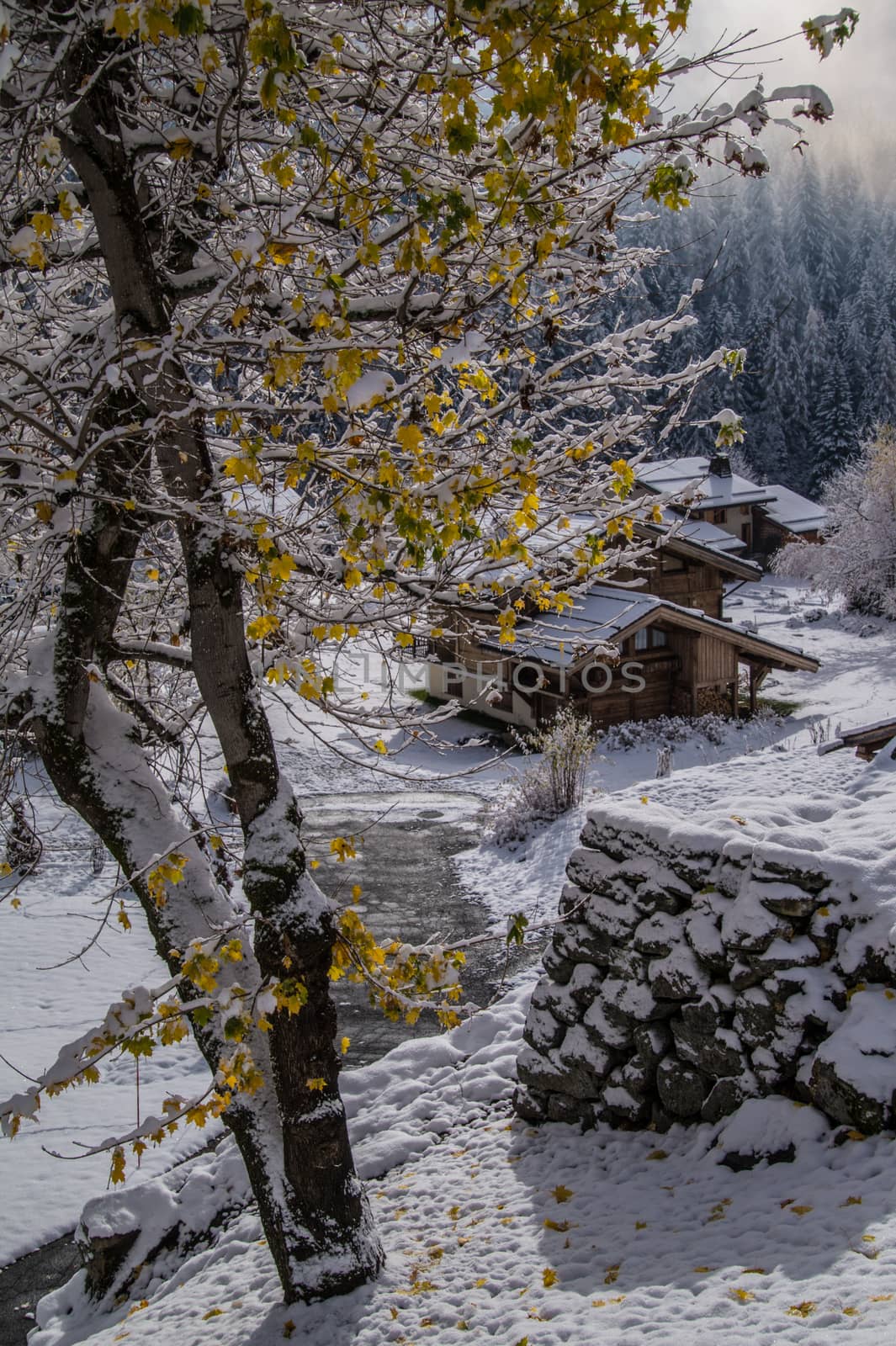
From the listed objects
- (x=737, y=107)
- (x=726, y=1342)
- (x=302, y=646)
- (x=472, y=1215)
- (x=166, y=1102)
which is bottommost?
(x=472, y=1215)

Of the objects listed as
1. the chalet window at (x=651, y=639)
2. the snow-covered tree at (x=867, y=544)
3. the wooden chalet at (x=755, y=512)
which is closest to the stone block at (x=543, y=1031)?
the chalet window at (x=651, y=639)

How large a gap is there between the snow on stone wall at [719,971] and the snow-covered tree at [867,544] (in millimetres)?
32909

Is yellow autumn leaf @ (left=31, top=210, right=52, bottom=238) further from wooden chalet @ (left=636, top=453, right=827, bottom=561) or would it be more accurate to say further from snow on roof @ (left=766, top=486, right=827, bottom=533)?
snow on roof @ (left=766, top=486, right=827, bottom=533)

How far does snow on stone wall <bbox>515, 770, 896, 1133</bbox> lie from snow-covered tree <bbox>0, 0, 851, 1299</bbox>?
5.71 feet

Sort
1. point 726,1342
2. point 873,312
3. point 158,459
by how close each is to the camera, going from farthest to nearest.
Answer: point 873,312 < point 158,459 < point 726,1342

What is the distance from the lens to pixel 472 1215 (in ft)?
18.1

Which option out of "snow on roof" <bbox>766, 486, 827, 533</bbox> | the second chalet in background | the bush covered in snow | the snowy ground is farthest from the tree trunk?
"snow on roof" <bbox>766, 486, 827, 533</bbox>

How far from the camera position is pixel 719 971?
5.53 metres

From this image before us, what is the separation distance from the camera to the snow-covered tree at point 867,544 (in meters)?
37.1

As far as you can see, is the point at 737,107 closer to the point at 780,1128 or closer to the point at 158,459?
the point at 158,459

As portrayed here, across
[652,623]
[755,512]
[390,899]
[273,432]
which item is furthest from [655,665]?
[755,512]

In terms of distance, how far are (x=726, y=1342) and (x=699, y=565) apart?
24235mm

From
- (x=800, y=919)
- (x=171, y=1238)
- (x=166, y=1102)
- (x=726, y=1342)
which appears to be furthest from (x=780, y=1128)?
(x=171, y=1238)

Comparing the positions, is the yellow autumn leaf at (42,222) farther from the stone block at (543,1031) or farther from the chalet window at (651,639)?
the chalet window at (651,639)
